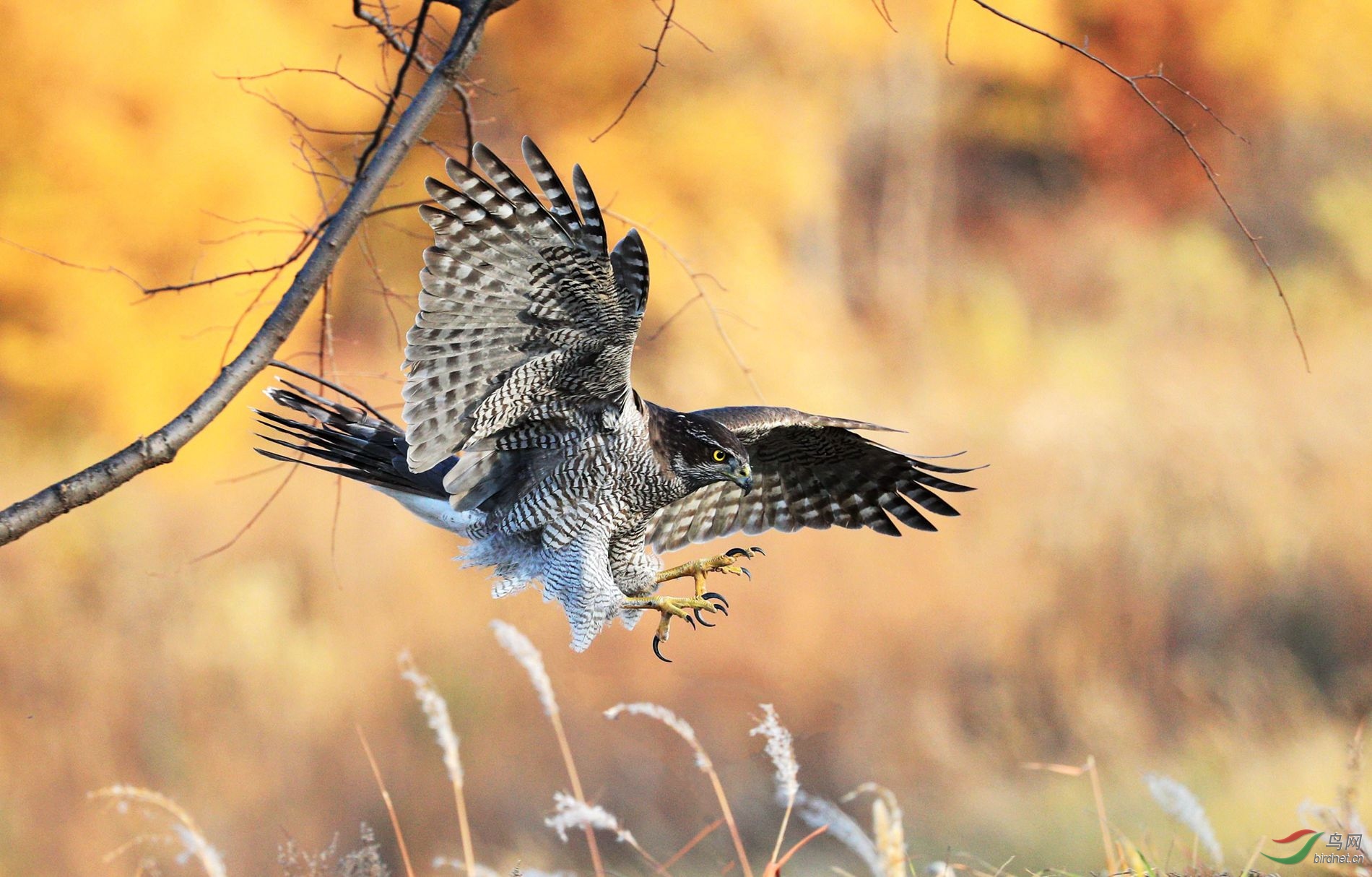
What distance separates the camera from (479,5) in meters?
1.27

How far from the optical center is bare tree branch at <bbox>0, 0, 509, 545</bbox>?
1.13m

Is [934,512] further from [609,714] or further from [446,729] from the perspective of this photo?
[446,729]

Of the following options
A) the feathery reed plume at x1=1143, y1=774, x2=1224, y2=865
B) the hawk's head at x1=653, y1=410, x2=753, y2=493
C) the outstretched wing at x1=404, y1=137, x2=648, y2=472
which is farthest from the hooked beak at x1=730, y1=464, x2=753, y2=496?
the feathery reed plume at x1=1143, y1=774, x2=1224, y2=865

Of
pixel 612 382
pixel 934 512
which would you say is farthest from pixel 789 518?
pixel 612 382

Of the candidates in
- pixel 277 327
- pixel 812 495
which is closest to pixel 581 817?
pixel 277 327

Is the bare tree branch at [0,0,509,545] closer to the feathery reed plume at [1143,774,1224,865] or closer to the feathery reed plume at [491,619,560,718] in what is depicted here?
the feathery reed plume at [491,619,560,718]

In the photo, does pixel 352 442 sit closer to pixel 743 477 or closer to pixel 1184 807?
pixel 743 477

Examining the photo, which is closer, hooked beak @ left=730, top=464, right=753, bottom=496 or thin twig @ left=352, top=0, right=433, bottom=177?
thin twig @ left=352, top=0, right=433, bottom=177

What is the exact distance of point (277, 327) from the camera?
4.05 feet

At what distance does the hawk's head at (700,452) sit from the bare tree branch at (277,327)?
0.78m

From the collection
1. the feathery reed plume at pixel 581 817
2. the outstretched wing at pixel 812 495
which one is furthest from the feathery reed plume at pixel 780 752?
the outstretched wing at pixel 812 495

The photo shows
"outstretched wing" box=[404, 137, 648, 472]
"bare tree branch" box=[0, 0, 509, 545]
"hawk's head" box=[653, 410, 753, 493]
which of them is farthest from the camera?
"hawk's head" box=[653, 410, 753, 493]

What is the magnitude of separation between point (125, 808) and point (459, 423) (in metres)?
0.71

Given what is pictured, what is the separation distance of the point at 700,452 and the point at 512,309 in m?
0.48
